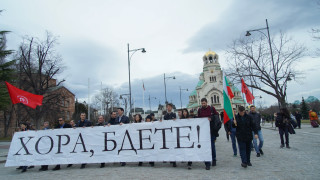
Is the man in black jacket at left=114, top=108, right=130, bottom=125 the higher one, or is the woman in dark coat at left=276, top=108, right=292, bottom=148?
the man in black jacket at left=114, top=108, right=130, bottom=125

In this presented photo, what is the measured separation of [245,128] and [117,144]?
458 centimetres

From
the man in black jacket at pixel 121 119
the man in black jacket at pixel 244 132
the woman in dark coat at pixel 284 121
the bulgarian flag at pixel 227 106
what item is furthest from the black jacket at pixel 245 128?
the man in black jacket at pixel 121 119

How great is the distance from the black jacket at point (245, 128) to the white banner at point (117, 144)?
981 millimetres

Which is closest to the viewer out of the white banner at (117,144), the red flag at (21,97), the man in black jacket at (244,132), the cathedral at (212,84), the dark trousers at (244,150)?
the dark trousers at (244,150)

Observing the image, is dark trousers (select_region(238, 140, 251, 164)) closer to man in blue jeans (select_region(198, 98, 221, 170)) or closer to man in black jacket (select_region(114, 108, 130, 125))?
man in blue jeans (select_region(198, 98, 221, 170))

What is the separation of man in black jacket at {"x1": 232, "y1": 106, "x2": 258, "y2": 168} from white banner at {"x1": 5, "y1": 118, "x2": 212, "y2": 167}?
97cm

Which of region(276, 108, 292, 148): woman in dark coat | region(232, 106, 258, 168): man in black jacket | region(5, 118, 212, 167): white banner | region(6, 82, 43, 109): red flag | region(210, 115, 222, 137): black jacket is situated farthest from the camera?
region(276, 108, 292, 148): woman in dark coat

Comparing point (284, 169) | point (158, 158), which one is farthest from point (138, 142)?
point (284, 169)

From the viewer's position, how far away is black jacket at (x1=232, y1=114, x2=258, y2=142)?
686cm

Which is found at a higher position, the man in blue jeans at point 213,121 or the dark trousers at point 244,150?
the man in blue jeans at point 213,121

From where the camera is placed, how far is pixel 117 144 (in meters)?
8.19

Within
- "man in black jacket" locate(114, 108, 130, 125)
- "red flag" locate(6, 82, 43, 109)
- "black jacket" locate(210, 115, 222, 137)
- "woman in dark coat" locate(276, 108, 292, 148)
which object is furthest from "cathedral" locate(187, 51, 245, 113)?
"red flag" locate(6, 82, 43, 109)

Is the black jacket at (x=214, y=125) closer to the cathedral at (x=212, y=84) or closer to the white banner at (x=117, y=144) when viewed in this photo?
the white banner at (x=117, y=144)

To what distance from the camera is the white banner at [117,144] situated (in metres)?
7.31
